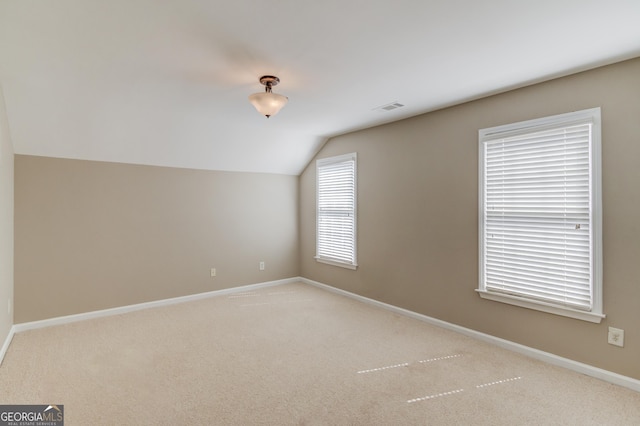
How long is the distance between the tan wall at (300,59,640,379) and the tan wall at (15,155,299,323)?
100 cm

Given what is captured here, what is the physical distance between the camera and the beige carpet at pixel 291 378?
215 centimetres

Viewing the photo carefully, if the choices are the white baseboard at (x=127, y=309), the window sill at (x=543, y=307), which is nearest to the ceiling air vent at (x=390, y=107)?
the window sill at (x=543, y=307)

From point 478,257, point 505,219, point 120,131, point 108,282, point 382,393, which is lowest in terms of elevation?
point 382,393

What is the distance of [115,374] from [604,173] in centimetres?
424

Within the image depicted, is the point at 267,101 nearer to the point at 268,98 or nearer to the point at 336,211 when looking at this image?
the point at 268,98

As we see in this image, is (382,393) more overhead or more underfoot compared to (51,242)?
more underfoot

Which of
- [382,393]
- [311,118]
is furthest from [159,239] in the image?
[382,393]

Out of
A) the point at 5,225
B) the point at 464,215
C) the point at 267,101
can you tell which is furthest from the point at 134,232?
the point at 464,215

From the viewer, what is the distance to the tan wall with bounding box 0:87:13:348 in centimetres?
294

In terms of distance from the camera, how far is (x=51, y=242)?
3760 millimetres

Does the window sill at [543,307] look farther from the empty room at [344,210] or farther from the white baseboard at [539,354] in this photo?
the white baseboard at [539,354]

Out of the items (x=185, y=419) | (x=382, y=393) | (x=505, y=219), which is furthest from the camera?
(x=505, y=219)

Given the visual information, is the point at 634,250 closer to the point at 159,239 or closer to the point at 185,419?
the point at 185,419

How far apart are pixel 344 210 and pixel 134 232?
2.94 metres
